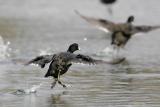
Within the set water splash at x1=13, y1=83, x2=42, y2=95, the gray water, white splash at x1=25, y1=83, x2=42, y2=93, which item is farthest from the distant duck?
water splash at x1=13, y1=83, x2=42, y2=95

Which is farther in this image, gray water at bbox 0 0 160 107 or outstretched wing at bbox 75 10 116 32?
outstretched wing at bbox 75 10 116 32

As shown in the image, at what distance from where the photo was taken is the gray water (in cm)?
962

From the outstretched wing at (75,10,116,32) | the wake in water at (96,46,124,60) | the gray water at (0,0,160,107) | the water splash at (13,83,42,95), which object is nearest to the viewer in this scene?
the gray water at (0,0,160,107)

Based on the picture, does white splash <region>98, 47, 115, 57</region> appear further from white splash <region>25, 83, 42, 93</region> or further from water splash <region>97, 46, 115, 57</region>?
white splash <region>25, 83, 42, 93</region>

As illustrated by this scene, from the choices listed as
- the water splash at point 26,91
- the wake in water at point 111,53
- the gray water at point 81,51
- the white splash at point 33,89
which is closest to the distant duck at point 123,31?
the wake in water at point 111,53

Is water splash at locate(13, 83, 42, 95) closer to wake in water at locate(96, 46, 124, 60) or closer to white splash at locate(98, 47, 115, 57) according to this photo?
wake in water at locate(96, 46, 124, 60)

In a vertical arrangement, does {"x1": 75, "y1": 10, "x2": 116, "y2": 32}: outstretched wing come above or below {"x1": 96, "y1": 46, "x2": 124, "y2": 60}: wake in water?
above

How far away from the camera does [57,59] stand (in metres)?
10.5

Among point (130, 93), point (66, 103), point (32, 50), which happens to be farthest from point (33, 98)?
point (32, 50)

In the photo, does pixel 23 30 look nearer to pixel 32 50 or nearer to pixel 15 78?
pixel 32 50

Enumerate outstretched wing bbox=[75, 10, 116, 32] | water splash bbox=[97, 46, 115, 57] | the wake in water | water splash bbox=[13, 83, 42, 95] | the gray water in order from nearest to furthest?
the gray water, water splash bbox=[13, 83, 42, 95], the wake in water, water splash bbox=[97, 46, 115, 57], outstretched wing bbox=[75, 10, 116, 32]

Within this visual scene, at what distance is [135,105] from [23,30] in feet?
36.0

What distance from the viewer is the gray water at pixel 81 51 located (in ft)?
31.6

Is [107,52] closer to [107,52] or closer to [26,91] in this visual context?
[107,52]
